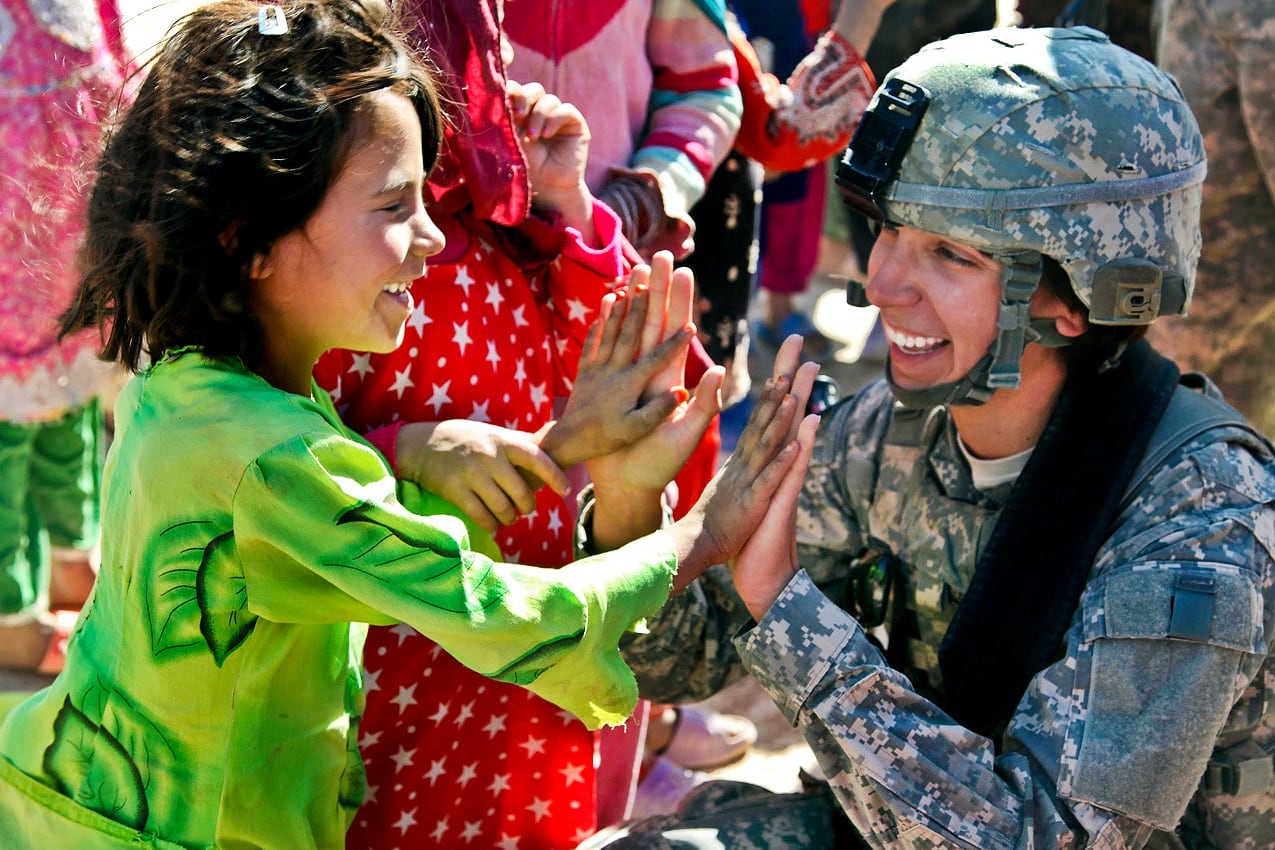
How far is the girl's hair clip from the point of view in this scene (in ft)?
6.41

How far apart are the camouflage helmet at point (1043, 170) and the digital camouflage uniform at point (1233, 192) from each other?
6.60 feet

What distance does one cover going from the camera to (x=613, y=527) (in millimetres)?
2578

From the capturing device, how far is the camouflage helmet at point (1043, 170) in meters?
2.45

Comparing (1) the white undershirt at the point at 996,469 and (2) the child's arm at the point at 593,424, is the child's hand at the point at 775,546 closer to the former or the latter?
(2) the child's arm at the point at 593,424

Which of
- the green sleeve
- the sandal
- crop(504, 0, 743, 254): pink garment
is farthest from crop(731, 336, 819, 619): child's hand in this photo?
the sandal

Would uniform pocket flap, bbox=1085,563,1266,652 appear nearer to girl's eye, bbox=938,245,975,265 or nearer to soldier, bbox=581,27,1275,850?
soldier, bbox=581,27,1275,850

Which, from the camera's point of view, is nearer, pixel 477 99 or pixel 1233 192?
pixel 477 99

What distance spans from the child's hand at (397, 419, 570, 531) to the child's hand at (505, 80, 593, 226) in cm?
47

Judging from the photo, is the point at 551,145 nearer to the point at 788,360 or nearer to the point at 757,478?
the point at 788,360

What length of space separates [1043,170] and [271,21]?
4.42 ft

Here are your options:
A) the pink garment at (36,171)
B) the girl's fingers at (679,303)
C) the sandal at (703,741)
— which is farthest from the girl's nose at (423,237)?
the sandal at (703,741)

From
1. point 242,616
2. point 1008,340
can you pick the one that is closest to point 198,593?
point 242,616

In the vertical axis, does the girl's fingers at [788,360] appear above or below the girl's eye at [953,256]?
below

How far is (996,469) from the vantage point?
2.72 meters
